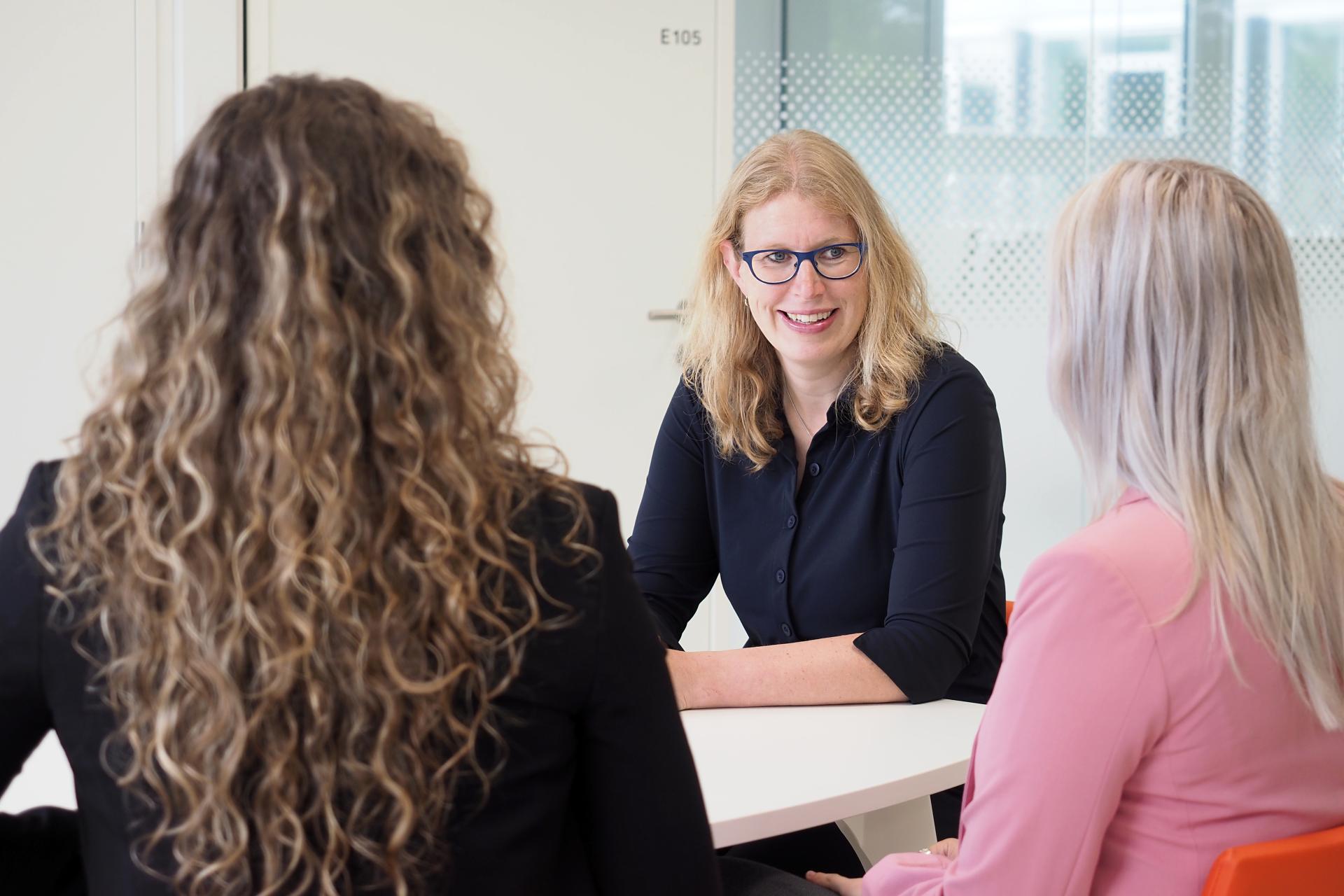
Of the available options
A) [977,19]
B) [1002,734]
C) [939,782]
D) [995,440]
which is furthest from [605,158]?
[1002,734]

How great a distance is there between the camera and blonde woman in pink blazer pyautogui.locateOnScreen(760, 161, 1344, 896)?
39.6 inches

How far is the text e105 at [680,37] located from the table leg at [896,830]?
249 centimetres

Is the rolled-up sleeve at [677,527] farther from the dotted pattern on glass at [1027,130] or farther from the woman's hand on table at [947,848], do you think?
the dotted pattern on glass at [1027,130]

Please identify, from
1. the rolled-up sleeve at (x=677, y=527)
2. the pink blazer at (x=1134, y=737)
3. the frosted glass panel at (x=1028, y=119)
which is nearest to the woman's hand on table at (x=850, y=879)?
the pink blazer at (x=1134, y=737)

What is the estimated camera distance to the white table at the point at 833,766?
1.26 m

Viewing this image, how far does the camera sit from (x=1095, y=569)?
101cm

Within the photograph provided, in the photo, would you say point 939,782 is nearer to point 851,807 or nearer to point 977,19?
point 851,807

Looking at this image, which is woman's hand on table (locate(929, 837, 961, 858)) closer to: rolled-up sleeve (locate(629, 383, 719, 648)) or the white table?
the white table

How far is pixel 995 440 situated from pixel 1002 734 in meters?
0.78

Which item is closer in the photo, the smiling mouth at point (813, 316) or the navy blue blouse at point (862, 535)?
the navy blue blouse at point (862, 535)

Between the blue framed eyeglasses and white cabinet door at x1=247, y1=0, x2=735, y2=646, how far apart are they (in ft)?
4.95

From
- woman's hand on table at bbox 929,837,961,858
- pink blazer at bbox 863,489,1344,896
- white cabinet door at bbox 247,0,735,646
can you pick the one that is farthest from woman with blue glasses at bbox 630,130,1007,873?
white cabinet door at bbox 247,0,735,646

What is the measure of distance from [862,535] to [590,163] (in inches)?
76.1

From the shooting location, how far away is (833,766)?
1.37m
